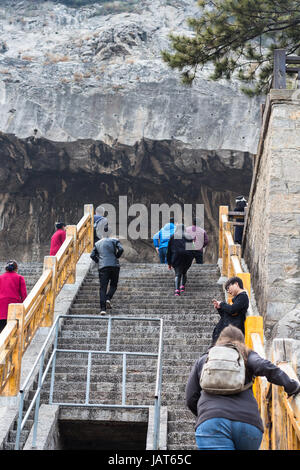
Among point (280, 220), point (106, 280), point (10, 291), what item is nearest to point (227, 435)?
point (10, 291)

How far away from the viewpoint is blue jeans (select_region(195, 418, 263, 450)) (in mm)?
3682

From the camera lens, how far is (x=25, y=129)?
18.8 m

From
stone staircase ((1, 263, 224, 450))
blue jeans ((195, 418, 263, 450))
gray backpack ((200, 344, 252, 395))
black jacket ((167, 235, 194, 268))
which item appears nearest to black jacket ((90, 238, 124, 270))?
stone staircase ((1, 263, 224, 450))

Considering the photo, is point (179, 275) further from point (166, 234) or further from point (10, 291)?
point (10, 291)

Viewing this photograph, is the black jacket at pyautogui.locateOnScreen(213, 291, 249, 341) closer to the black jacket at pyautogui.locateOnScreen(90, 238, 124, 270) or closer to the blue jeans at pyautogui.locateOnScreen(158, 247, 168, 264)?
the black jacket at pyautogui.locateOnScreen(90, 238, 124, 270)

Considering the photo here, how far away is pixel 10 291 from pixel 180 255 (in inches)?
128

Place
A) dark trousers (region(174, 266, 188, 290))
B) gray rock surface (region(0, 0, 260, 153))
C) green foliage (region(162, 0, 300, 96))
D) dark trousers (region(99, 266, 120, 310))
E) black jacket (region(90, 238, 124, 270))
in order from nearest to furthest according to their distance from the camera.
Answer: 1. dark trousers (region(99, 266, 120, 310))
2. black jacket (region(90, 238, 124, 270))
3. dark trousers (region(174, 266, 188, 290))
4. green foliage (region(162, 0, 300, 96))
5. gray rock surface (region(0, 0, 260, 153))

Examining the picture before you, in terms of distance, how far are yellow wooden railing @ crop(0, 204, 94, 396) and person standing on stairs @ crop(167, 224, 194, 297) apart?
186 centimetres

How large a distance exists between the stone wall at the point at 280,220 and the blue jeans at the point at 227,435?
201 inches

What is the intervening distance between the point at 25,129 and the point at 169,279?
961 cm

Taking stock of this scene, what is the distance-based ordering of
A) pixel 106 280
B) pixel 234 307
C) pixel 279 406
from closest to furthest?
pixel 279 406 → pixel 234 307 → pixel 106 280

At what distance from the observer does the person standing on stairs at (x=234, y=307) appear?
6227 mm

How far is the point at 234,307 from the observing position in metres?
6.29
